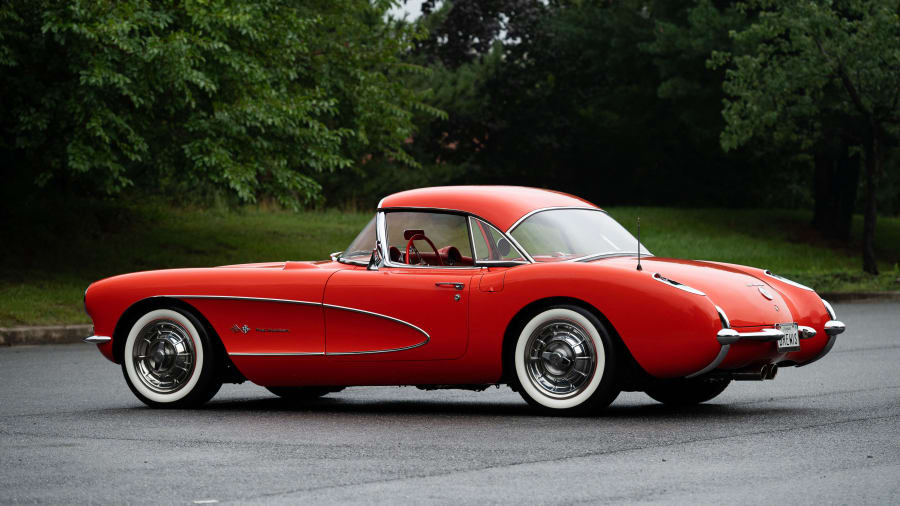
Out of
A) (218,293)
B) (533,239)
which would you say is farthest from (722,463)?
(218,293)

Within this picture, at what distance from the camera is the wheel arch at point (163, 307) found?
9.14 m

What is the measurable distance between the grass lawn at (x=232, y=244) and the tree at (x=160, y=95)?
1535 mm

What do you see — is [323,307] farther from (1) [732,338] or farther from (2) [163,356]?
→ (1) [732,338]

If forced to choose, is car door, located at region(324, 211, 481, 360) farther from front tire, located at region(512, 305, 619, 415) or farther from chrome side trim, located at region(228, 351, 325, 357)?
front tire, located at region(512, 305, 619, 415)

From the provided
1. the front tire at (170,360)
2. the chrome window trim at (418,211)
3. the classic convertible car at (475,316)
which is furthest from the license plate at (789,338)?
the front tire at (170,360)

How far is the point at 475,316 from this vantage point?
8336 millimetres

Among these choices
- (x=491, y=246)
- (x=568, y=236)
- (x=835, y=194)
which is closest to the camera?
(x=491, y=246)

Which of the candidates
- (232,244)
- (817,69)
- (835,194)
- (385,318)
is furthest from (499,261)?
(835,194)

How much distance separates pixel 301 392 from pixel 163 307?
1.24 meters

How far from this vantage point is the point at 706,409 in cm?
879

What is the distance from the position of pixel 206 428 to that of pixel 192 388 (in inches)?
41.5

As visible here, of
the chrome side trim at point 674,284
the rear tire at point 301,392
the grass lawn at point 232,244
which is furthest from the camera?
the grass lawn at point 232,244

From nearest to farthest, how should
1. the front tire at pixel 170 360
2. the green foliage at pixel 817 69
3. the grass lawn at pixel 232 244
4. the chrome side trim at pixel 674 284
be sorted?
the chrome side trim at pixel 674 284 → the front tire at pixel 170 360 → the grass lawn at pixel 232 244 → the green foliage at pixel 817 69

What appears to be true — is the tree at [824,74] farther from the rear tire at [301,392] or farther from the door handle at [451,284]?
the door handle at [451,284]
